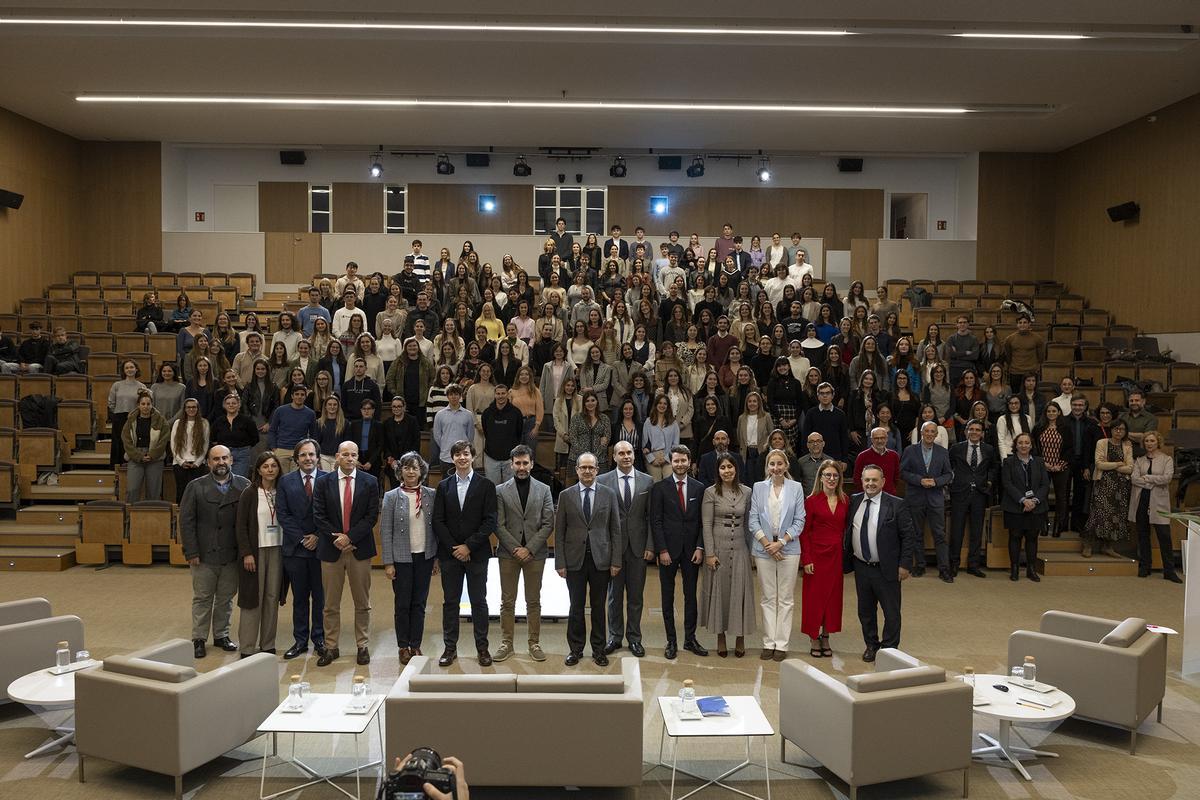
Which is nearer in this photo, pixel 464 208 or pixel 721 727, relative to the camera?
pixel 721 727

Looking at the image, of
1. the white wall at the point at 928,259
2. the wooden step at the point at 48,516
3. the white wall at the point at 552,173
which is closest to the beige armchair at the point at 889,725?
the wooden step at the point at 48,516

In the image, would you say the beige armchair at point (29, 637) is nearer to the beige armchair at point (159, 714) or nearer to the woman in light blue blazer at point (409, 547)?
the beige armchair at point (159, 714)

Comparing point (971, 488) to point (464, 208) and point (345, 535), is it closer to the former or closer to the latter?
point (345, 535)

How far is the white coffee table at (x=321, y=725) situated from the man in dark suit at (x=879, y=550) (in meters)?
3.48

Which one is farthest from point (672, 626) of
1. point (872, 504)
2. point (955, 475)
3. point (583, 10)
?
point (583, 10)

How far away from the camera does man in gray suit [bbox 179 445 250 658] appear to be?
672 cm

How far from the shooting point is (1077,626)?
6078 millimetres

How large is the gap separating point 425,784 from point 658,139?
15.0 meters

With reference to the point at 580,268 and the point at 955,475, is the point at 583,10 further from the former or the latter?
the point at 955,475

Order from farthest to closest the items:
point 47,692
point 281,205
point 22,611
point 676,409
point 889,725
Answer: point 281,205, point 676,409, point 22,611, point 47,692, point 889,725

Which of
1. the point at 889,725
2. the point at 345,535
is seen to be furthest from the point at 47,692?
the point at 889,725

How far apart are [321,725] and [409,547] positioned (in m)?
1.99

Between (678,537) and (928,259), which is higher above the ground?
→ (928,259)

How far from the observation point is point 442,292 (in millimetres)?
12703
